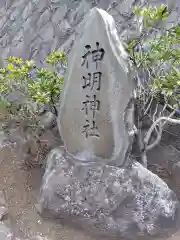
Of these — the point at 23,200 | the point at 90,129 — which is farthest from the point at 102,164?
the point at 23,200

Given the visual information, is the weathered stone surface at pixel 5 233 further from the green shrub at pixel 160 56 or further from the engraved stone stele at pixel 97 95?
the green shrub at pixel 160 56

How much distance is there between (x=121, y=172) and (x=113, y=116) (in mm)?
509

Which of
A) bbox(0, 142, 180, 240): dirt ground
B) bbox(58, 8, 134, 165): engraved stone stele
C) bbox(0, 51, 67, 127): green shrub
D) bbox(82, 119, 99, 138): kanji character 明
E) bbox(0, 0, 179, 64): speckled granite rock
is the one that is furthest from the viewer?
bbox(0, 0, 179, 64): speckled granite rock

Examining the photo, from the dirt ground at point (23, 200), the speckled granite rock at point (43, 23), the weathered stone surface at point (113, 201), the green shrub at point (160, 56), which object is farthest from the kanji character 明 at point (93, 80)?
the speckled granite rock at point (43, 23)

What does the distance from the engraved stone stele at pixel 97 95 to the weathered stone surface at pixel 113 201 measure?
A: 14 cm

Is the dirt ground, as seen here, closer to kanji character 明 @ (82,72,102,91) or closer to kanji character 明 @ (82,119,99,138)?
kanji character 明 @ (82,119,99,138)

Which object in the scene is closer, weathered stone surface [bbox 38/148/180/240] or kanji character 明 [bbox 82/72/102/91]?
kanji character 明 [bbox 82/72/102/91]

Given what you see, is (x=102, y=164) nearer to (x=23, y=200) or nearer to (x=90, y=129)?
(x=90, y=129)

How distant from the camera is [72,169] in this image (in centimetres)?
289

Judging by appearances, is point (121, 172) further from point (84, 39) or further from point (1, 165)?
point (1, 165)

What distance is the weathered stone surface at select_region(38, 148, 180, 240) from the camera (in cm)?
270

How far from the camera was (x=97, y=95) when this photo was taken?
2656mm

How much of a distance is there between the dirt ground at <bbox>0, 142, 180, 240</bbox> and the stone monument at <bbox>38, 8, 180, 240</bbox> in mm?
141

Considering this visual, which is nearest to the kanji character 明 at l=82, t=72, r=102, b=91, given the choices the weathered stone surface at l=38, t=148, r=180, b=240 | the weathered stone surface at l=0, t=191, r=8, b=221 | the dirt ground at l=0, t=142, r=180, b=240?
the weathered stone surface at l=38, t=148, r=180, b=240
